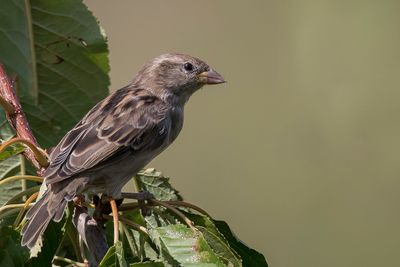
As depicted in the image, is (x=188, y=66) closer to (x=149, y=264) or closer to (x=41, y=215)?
(x=41, y=215)

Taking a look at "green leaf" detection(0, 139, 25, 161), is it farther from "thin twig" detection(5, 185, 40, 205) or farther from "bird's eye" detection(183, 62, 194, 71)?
"bird's eye" detection(183, 62, 194, 71)

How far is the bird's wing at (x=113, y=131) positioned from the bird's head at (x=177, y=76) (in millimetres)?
299

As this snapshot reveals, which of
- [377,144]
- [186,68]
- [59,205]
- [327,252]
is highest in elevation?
[186,68]

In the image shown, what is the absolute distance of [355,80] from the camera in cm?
1301

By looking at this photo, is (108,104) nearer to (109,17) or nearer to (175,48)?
(175,48)

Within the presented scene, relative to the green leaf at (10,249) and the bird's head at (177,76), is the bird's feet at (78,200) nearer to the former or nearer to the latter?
the green leaf at (10,249)

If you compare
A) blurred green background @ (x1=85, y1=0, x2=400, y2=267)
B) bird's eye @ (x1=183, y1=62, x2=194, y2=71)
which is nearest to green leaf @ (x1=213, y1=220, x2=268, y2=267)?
bird's eye @ (x1=183, y1=62, x2=194, y2=71)

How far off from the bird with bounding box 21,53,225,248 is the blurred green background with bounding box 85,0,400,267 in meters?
4.88

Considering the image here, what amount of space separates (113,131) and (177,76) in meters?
0.92

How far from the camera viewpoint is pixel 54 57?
15.5ft

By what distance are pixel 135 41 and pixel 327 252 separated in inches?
170

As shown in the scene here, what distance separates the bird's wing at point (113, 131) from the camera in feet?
14.6

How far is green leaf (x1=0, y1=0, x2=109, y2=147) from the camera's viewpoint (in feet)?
15.3

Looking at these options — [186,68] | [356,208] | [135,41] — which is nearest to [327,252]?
[356,208]
